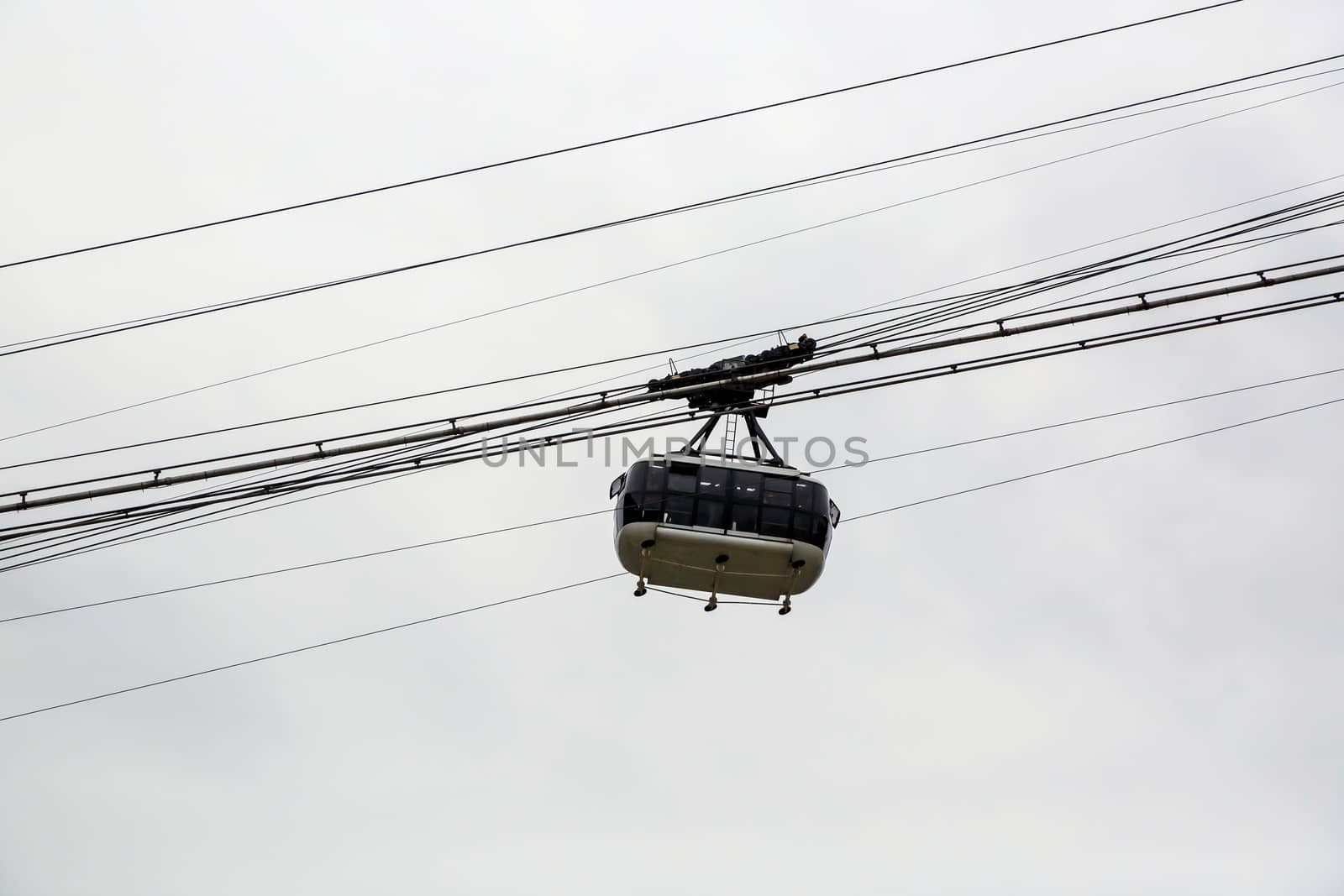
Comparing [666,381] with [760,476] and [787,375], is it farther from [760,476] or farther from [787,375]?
[760,476]

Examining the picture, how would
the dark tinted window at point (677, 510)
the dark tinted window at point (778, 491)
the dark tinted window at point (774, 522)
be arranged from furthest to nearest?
the dark tinted window at point (778, 491), the dark tinted window at point (774, 522), the dark tinted window at point (677, 510)

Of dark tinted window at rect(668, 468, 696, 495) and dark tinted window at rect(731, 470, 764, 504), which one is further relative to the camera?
dark tinted window at rect(731, 470, 764, 504)

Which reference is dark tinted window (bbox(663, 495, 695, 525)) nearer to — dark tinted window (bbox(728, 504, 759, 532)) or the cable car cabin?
the cable car cabin

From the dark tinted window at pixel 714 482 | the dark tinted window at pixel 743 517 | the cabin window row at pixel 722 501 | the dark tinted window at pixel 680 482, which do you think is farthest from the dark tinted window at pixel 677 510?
the dark tinted window at pixel 743 517

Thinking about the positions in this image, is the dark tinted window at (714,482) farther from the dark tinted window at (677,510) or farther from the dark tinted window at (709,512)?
the dark tinted window at (677,510)

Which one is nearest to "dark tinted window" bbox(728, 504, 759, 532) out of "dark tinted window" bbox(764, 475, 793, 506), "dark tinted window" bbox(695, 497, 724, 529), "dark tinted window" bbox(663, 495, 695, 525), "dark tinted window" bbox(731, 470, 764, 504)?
"dark tinted window" bbox(731, 470, 764, 504)

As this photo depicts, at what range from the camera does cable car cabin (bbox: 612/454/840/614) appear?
25.9 metres

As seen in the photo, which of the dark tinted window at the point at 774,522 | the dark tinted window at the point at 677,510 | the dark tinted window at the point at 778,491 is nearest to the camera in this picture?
the dark tinted window at the point at 677,510

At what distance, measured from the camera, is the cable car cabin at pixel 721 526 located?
25938 mm

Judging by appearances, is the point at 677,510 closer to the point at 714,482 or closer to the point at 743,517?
the point at 714,482

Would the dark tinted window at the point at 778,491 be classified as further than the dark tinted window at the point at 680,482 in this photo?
Yes

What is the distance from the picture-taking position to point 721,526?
2595cm

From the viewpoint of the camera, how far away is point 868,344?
1902cm

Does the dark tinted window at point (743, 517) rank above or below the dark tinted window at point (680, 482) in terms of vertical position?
below
